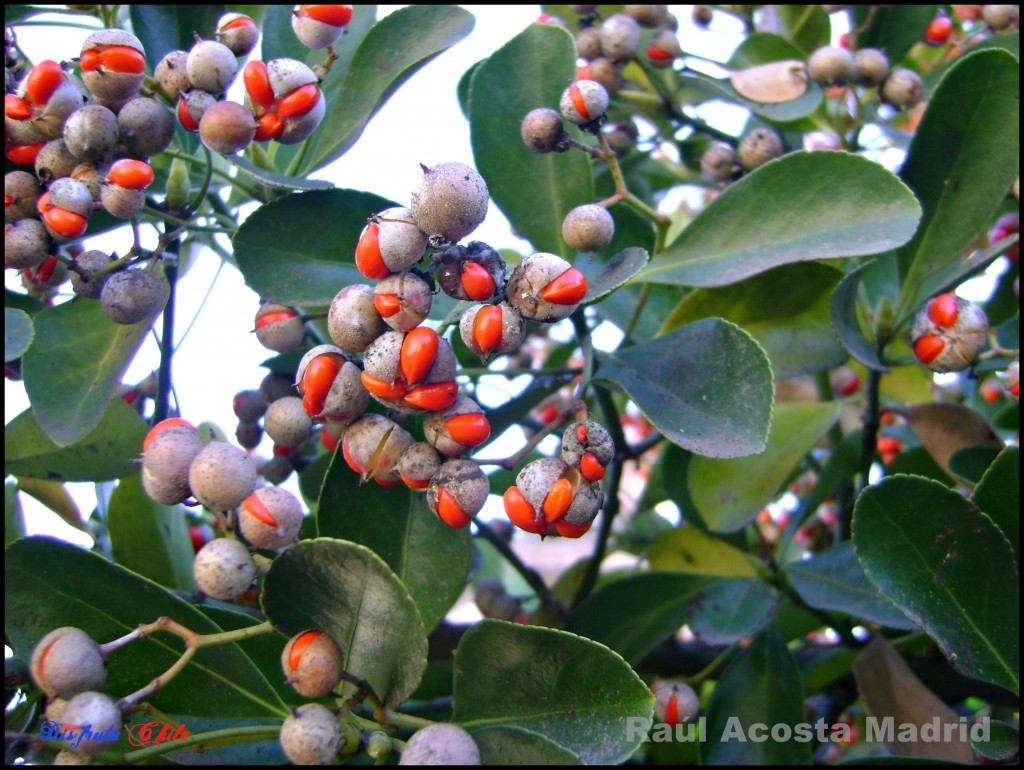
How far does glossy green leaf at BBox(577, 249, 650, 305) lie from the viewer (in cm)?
107

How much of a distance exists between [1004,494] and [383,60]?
996 mm

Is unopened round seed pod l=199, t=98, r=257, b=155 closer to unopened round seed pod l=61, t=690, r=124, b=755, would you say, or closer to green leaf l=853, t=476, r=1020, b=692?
unopened round seed pod l=61, t=690, r=124, b=755

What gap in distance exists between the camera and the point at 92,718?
0.84 metres

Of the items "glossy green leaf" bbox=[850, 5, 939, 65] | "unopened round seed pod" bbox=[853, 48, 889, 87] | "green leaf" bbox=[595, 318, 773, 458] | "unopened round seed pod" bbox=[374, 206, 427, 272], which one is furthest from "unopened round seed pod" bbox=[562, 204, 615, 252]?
"glossy green leaf" bbox=[850, 5, 939, 65]

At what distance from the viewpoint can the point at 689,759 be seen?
1.72m

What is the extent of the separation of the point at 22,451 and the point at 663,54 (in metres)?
1.24

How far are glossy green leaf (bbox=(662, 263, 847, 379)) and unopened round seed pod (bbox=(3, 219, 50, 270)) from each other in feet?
2.88

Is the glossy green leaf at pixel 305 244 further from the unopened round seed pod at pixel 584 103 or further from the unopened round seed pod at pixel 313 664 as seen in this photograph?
the unopened round seed pod at pixel 313 664

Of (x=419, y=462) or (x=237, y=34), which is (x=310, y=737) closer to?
(x=419, y=462)

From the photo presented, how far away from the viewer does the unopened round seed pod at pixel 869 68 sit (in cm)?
171

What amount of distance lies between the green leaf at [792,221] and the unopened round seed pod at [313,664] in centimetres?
70

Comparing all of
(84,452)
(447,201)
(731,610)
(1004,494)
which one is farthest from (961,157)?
(84,452)

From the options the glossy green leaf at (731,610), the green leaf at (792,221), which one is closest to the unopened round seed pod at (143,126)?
the green leaf at (792,221)

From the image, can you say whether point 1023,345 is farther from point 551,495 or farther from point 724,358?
point 551,495
